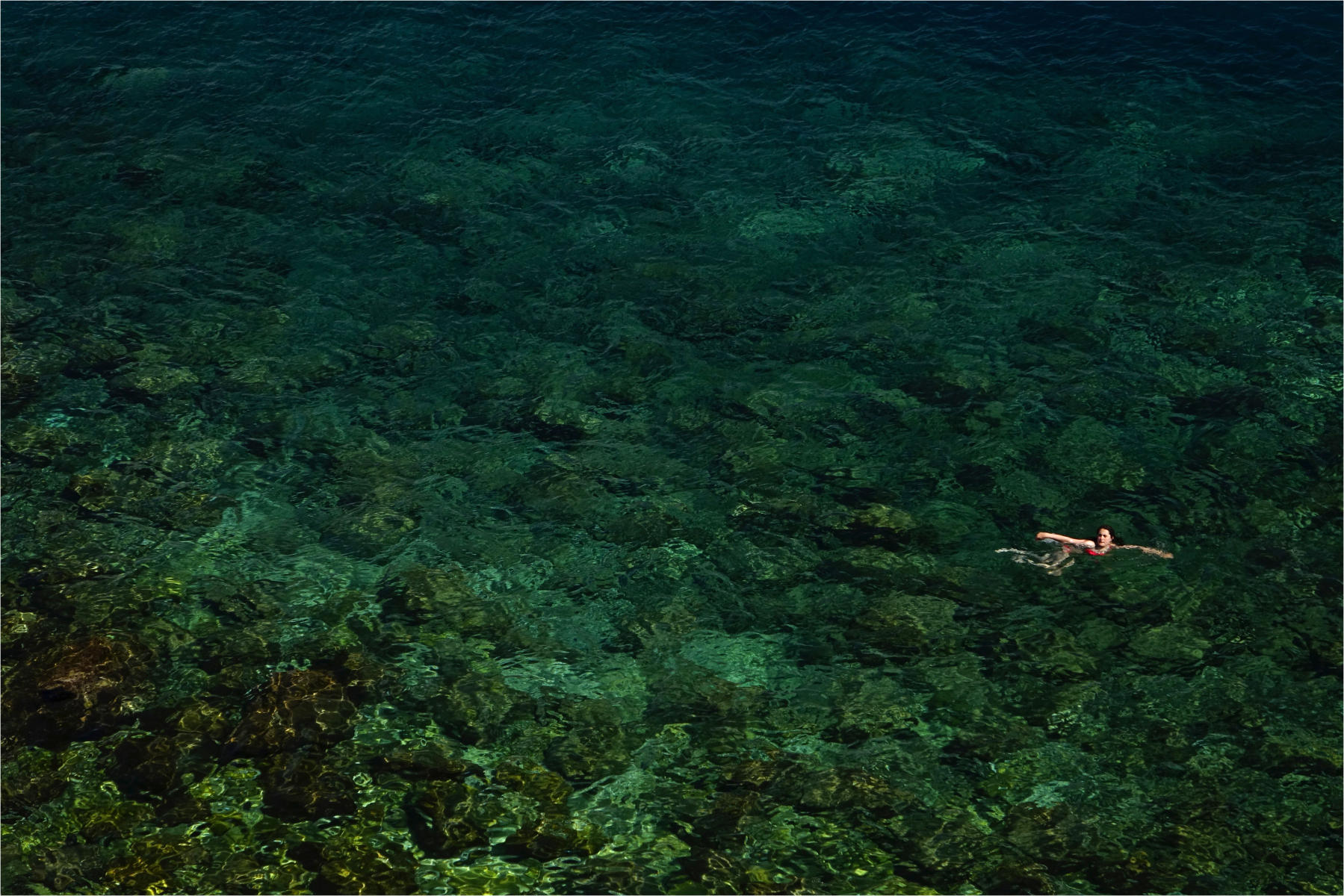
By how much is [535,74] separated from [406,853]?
115 feet

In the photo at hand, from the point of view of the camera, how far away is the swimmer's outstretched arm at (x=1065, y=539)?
32.0 meters

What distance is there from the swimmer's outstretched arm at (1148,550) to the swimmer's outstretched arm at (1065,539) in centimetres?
68

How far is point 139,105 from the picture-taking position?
4978 centimetres

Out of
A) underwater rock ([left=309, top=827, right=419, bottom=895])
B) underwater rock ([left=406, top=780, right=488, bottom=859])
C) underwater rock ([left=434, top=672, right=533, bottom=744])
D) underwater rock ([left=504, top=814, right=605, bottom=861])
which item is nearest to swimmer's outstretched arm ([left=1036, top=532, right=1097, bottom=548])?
underwater rock ([left=434, top=672, right=533, bottom=744])

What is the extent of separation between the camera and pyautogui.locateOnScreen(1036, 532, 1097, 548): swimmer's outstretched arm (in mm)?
32000

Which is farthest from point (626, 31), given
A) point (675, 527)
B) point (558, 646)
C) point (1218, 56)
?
point (558, 646)

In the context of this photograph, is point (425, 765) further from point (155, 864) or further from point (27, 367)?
point (27, 367)

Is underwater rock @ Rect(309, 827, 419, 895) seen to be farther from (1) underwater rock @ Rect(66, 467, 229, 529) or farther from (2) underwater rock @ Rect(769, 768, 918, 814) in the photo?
(1) underwater rock @ Rect(66, 467, 229, 529)

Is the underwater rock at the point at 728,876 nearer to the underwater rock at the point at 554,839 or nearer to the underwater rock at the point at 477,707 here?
the underwater rock at the point at 554,839

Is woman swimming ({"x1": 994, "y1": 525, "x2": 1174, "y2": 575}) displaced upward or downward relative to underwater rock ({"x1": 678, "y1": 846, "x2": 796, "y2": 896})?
upward

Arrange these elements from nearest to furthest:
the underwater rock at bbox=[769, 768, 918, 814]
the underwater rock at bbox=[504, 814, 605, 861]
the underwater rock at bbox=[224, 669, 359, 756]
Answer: the underwater rock at bbox=[504, 814, 605, 861] → the underwater rock at bbox=[769, 768, 918, 814] → the underwater rock at bbox=[224, 669, 359, 756]

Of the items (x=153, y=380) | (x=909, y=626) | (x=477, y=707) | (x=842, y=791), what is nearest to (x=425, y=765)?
(x=477, y=707)

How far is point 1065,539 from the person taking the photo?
32.3 metres

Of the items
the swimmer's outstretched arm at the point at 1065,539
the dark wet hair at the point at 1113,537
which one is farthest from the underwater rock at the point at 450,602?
the dark wet hair at the point at 1113,537
